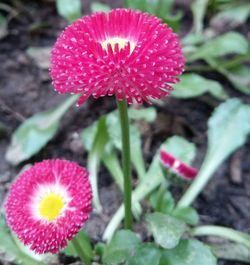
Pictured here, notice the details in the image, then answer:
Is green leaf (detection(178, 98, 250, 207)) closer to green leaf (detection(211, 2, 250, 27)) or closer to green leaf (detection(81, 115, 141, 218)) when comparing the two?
green leaf (detection(81, 115, 141, 218))

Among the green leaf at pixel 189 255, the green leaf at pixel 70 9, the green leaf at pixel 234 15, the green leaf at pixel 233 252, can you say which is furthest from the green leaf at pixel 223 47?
the green leaf at pixel 189 255

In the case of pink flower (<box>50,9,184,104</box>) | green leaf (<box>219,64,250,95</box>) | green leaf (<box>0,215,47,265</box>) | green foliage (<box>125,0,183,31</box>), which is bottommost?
green leaf (<box>0,215,47,265</box>)

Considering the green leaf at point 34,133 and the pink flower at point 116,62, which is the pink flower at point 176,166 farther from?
the green leaf at point 34,133

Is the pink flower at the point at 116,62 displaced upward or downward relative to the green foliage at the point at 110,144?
upward

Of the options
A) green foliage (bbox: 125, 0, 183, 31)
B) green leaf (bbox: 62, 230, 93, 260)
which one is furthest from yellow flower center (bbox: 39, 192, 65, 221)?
green foliage (bbox: 125, 0, 183, 31)

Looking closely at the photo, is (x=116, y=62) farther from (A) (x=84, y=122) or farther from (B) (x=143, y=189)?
(A) (x=84, y=122)

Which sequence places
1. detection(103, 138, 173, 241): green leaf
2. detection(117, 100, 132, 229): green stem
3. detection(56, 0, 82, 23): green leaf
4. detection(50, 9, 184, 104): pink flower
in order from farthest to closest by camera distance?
1. detection(56, 0, 82, 23): green leaf
2. detection(103, 138, 173, 241): green leaf
3. detection(117, 100, 132, 229): green stem
4. detection(50, 9, 184, 104): pink flower

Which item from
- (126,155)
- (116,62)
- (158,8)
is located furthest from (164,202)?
(158,8)
